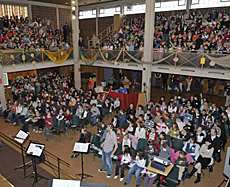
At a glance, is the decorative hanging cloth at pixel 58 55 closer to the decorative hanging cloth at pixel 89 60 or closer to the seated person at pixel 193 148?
the decorative hanging cloth at pixel 89 60

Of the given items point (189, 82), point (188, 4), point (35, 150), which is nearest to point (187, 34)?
point (188, 4)

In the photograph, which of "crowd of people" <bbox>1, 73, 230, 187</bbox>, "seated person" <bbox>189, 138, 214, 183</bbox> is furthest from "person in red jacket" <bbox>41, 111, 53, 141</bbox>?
"seated person" <bbox>189, 138, 214, 183</bbox>

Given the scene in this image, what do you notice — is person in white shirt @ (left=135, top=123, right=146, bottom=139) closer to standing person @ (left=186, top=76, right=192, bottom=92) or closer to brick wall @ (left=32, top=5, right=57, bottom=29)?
standing person @ (left=186, top=76, right=192, bottom=92)

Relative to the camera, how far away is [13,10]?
20531 millimetres

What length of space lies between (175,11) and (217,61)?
8718mm

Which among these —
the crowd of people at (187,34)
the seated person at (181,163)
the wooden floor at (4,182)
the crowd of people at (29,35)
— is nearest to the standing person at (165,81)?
the crowd of people at (187,34)

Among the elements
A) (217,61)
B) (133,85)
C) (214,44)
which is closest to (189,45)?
(214,44)

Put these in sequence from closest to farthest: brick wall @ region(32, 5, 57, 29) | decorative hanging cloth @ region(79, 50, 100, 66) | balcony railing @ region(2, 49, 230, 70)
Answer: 1. balcony railing @ region(2, 49, 230, 70)
2. decorative hanging cloth @ region(79, 50, 100, 66)
3. brick wall @ region(32, 5, 57, 29)

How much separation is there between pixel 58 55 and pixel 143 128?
1095 centimetres

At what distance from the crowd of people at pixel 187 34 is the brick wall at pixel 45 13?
9.34m

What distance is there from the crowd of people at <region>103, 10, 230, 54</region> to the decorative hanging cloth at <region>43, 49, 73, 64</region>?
346cm

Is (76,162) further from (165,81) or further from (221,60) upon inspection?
(165,81)

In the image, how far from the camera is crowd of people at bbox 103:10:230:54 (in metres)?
12.8

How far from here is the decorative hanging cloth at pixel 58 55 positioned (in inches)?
621
